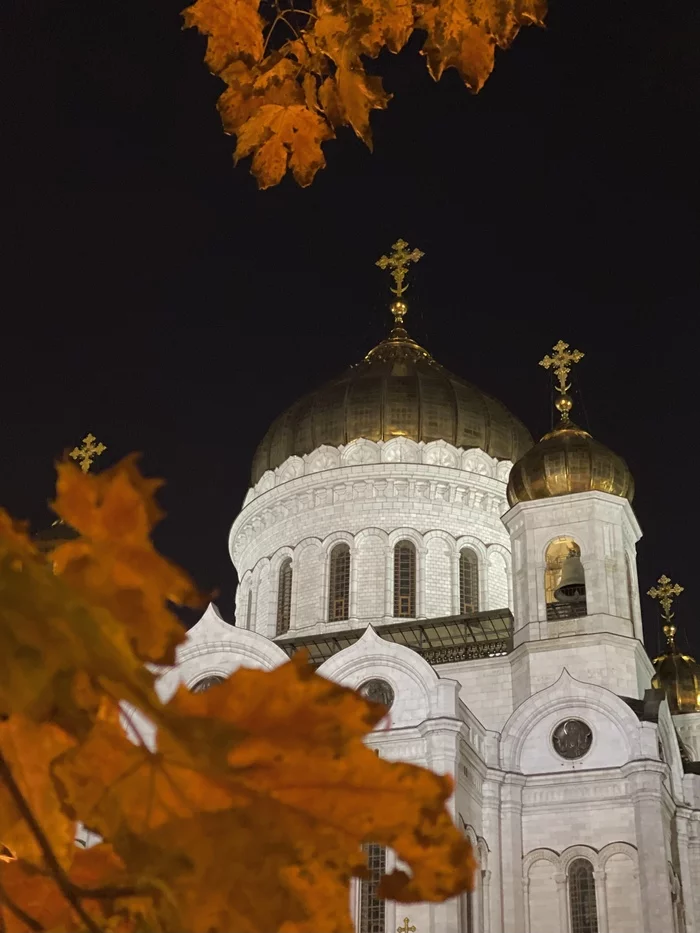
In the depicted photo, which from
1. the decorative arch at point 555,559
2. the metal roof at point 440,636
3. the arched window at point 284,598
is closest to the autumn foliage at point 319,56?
the decorative arch at point 555,559

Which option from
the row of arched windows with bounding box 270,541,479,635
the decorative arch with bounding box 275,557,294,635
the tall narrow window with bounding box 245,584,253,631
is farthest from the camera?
the tall narrow window with bounding box 245,584,253,631

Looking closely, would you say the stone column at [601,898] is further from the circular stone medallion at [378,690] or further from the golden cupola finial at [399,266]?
the golden cupola finial at [399,266]

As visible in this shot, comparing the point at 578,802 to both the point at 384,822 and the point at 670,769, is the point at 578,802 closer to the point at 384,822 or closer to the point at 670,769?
the point at 670,769

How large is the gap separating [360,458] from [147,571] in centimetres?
2915

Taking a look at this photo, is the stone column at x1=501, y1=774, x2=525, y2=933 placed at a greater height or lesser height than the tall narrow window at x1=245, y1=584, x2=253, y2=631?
lesser

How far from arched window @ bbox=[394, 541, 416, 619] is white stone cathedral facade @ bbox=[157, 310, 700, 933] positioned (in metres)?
0.06

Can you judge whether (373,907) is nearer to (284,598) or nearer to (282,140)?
(284,598)

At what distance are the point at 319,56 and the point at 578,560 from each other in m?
22.3

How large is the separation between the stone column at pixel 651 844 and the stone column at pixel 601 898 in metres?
0.77

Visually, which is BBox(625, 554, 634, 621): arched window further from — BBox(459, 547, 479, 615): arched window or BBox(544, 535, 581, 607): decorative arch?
BBox(459, 547, 479, 615): arched window

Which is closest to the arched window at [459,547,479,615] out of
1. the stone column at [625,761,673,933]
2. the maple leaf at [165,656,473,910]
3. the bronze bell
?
the bronze bell

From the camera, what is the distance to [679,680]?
33.2 meters

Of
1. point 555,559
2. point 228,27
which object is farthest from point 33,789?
point 555,559

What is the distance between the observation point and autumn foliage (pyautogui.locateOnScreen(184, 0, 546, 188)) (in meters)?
4.79
